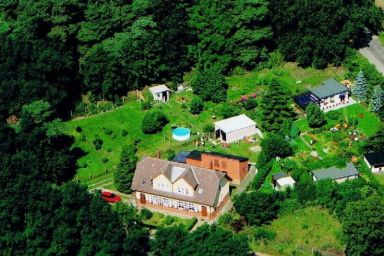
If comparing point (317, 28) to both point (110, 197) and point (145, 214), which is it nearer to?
point (145, 214)

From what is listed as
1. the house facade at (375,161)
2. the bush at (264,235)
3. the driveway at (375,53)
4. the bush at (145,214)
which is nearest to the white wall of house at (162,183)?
the bush at (145,214)

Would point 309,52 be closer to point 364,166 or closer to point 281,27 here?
point 281,27

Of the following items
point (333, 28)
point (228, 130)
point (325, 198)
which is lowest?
point (325, 198)

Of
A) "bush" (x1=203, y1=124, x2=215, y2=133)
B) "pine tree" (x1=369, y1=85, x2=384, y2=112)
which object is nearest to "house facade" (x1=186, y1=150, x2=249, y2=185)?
"bush" (x1=203, y1=124, x2=215, y2=133)

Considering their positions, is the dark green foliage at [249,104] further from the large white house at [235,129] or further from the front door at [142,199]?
the front door at [142,199]

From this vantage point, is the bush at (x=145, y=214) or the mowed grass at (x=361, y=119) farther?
the mowed grass at (x=361, y=119)

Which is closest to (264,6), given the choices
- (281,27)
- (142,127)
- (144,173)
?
(281,27)
